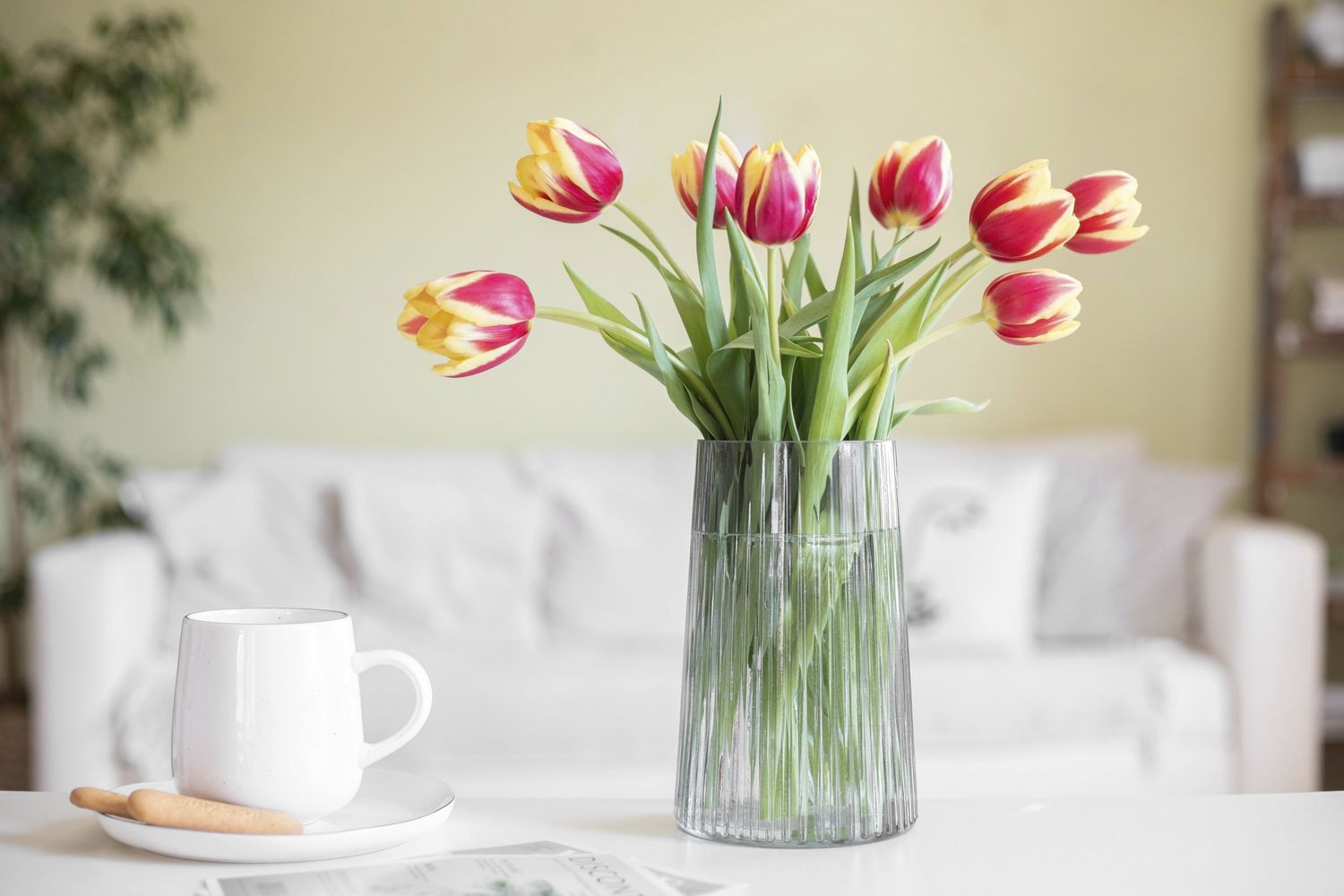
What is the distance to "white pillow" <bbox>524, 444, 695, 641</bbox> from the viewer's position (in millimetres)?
2641

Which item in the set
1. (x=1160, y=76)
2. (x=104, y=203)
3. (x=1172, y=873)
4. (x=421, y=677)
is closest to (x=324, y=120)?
(x=104, y=203)

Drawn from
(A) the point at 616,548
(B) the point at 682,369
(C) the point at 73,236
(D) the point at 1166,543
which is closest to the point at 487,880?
(B) the point at 682,369

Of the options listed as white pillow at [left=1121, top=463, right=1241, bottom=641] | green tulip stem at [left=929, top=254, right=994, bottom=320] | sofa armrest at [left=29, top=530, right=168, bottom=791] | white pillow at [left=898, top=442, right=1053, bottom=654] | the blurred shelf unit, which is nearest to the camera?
green tulip stem at [left=929, top=254, right=994, bottom=320]

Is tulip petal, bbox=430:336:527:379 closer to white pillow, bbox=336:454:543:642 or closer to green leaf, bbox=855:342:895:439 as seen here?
green leaf, bbox=855:342:895:439

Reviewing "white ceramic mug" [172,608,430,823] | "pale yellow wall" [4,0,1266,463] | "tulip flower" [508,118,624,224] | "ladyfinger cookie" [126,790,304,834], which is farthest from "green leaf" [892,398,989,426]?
"pale yellow wall" [4,0,1266,463]

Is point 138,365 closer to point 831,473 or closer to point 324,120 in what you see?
point 324,120

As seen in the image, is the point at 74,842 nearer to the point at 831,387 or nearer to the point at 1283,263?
the point at 831,387

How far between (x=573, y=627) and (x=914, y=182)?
200cm

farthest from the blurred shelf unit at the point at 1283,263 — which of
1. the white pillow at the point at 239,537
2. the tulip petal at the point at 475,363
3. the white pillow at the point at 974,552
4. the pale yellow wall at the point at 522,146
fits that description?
the tulip petal at the point at 475,363

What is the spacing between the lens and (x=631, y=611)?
264cm

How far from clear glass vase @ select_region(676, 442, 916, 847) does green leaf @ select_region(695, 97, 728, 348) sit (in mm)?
82

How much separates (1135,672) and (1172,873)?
1767mm

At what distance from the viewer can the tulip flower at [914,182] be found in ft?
2.52

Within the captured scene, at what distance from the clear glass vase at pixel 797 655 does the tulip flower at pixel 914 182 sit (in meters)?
0.14
